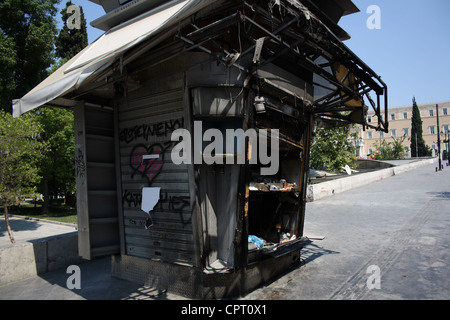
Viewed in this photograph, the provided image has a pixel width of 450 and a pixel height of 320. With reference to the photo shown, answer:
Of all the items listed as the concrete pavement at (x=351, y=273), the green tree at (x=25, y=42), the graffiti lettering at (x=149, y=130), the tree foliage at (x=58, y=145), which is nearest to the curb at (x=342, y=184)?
the concrete pavement at (x=351, y=273)

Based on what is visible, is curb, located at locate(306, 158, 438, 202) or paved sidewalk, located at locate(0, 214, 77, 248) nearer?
paved sidewalk, located at locate(0, 214, 77, 248)

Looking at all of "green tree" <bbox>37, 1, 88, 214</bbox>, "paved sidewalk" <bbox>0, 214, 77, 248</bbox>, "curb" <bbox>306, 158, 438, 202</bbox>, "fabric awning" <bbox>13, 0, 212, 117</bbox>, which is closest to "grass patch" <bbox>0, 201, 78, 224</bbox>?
"green tree" <bbox>37, 1, 88, 214</bbox>

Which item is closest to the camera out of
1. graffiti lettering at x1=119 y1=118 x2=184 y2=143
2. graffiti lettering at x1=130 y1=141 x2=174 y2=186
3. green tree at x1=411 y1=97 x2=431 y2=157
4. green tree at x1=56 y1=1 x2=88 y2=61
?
graffiti lettering at x1=119 y1=118 x2=184 y2=143

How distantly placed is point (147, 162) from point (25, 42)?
1608 cm

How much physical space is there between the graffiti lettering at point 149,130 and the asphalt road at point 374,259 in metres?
3.13

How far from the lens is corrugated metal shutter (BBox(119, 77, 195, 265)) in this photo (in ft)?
17.5

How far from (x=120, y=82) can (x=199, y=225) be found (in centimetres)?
281

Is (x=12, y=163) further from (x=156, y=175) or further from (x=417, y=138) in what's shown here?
(x=417, y=138)

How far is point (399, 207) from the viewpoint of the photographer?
535 inches

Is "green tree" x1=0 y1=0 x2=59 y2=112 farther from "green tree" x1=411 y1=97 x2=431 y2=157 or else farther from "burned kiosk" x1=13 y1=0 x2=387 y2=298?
"green tree" x1=411 y1=97 x2=431 y2=157

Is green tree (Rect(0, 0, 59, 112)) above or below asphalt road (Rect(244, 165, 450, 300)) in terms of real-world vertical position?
above

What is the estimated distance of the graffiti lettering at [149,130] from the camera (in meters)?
5.44

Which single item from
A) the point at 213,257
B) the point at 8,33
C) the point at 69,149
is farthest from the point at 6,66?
the point at 213,257

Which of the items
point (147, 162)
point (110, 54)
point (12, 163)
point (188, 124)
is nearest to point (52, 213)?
point (12, 163)
